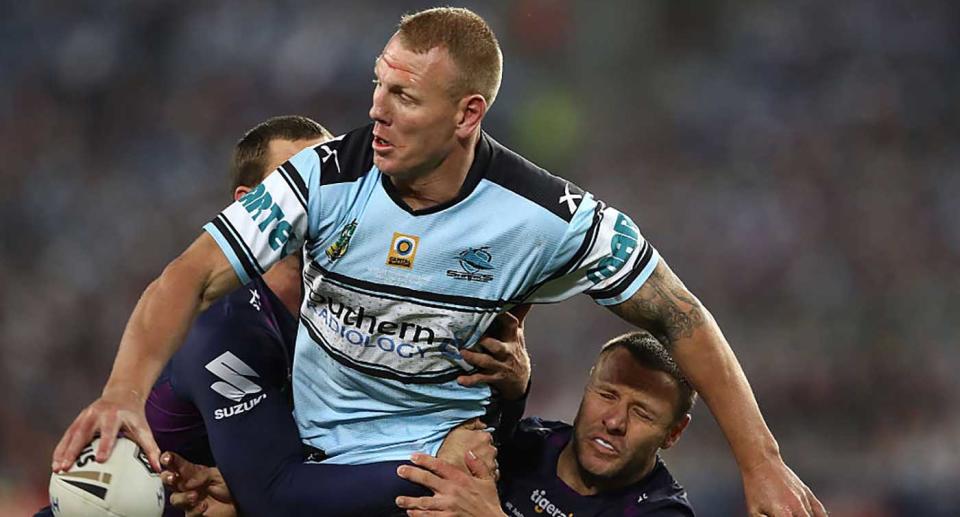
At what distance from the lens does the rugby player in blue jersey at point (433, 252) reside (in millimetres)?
3174

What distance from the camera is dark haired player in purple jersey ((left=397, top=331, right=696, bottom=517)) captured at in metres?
3.97

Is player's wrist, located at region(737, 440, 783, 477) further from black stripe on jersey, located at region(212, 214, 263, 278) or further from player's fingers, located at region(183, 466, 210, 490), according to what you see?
player's fingers, located at region(183, 466, 210, 490)

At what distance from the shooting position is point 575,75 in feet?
34.7

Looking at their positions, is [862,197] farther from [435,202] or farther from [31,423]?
[435,202]

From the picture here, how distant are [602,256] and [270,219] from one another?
2.79ft

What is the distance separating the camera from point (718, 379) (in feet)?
10.9

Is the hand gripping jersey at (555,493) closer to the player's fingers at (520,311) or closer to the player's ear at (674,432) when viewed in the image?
the player's ear at (674,432)

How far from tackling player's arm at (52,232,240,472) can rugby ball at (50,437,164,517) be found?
0.04m

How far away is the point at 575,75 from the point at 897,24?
2872 millimetres

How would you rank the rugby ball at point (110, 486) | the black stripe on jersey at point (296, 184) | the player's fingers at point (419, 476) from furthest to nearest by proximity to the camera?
the player's fingers at point (419, 476), the black stripe on jersey at point (296, 184), the rugby ball at point (110, 486)

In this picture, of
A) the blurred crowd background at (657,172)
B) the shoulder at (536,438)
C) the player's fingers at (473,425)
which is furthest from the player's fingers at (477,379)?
the blurred crowd background at (657,172)

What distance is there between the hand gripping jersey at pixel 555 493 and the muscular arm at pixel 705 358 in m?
0.76

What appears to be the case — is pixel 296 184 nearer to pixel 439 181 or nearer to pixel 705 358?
pixel 439 181

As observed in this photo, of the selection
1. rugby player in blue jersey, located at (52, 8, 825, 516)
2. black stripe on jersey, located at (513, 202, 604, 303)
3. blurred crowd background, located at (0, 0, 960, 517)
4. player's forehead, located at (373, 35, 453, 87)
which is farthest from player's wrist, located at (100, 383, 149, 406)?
blurred crowd background, located at (0, 0, 960, 517)
